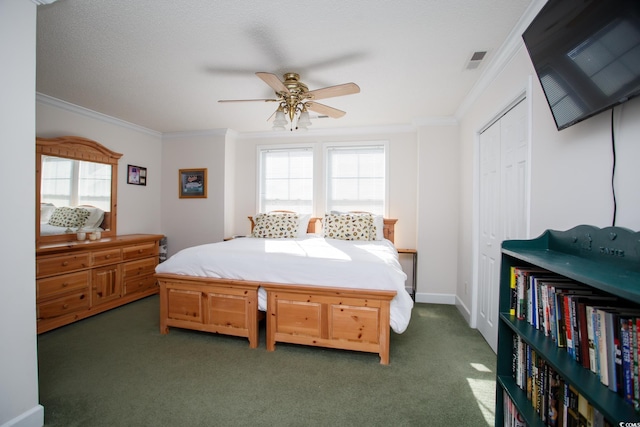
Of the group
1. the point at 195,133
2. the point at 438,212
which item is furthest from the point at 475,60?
the point at 195,133

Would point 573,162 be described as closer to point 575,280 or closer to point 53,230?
point 575,280

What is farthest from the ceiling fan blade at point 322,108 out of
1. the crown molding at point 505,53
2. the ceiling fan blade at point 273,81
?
the crown molding at point 505,53

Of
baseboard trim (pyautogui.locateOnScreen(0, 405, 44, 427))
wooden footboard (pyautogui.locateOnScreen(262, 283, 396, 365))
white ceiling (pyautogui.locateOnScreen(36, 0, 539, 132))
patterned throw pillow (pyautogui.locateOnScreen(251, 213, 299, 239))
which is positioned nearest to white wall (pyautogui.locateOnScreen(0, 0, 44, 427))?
baseboard trim (pyautogui.locateOnScreen(0, 405, 44, 427))

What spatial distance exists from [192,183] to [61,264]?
6.96 ft

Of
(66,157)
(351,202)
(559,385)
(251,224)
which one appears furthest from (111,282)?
(559,385)

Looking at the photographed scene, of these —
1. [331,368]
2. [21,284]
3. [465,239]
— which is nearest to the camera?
[21,284]

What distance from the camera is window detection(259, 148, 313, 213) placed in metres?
4.59

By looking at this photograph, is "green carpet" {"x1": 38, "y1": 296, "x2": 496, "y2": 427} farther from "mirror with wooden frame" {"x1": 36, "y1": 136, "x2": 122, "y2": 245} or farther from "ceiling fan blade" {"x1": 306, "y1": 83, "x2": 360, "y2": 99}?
"ceiling fan blade" {"x1": 306, "y1": 83, "x2": 360, "y2": 99}

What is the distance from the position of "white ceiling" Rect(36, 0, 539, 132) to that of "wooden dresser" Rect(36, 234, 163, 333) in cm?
174

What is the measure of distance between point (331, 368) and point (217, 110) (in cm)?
327

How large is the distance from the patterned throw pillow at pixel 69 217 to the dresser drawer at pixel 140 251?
0.62m

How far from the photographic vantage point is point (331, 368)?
86.7 inches

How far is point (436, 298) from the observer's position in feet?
12.6

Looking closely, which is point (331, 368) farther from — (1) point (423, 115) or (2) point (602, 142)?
(1) point (423, 115)
